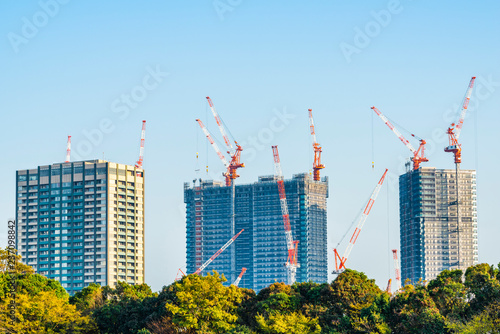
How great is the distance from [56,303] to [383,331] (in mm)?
46671

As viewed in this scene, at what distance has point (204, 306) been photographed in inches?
5079

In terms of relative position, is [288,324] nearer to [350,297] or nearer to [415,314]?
[350,297]

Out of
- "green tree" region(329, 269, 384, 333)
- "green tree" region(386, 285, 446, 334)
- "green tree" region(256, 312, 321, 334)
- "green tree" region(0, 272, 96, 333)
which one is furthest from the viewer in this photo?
"green tree" region(0, 272, 96, 333)

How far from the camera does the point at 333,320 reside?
401ft

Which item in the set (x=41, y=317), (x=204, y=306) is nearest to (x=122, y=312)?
(x=41, y=317)

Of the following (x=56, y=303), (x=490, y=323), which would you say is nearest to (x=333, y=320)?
(x=490, y=323)

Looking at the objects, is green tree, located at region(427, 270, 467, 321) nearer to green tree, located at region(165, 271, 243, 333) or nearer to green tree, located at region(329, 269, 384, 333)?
green tree, located at region(329, 269, 384, 333)

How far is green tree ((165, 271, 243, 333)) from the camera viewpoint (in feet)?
417

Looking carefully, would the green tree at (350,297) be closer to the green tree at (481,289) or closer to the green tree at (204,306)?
the green tree at (481,289)

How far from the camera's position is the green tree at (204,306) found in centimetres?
12725

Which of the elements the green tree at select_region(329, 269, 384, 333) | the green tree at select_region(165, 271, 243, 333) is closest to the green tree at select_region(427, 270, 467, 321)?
the green tree at select_region(329, 269, 384, 333)

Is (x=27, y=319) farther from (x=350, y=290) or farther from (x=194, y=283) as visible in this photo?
(x=350, y=290)

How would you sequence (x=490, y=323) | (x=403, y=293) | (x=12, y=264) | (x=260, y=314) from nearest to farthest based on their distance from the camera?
(x=490, y=323)
(x=403, y=293)
(x=260, y=314)
(x=12, y=264)

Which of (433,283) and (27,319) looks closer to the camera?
(433,283)
